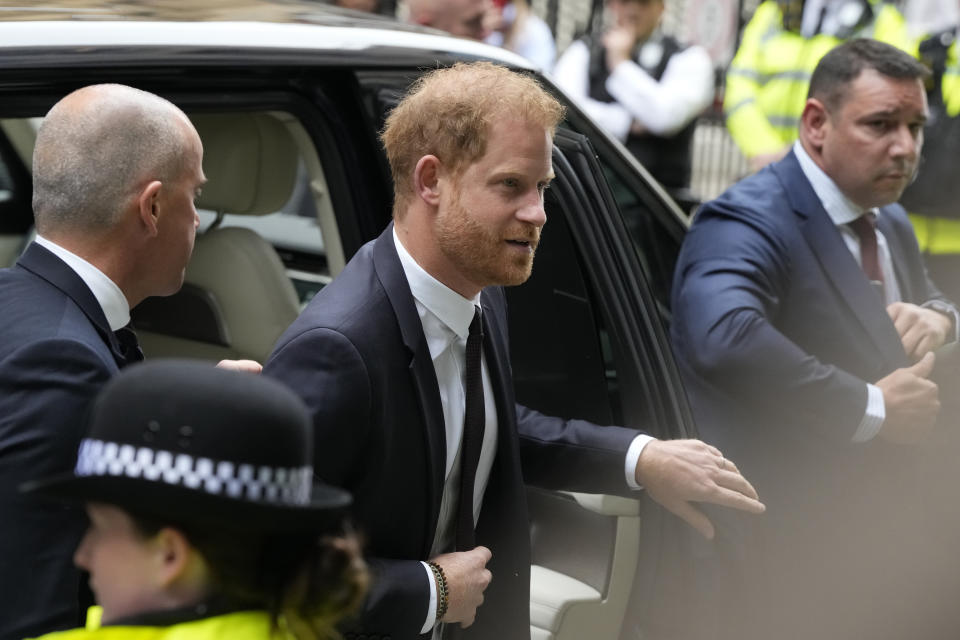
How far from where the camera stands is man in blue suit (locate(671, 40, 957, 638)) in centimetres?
306

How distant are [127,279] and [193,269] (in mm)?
1312

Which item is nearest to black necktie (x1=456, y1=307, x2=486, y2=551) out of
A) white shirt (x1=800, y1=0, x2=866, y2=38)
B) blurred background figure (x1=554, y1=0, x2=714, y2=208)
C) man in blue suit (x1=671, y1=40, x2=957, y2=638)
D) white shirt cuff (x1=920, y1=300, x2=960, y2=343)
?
man in blue suit (x1=671, y1=40, x2=957, y2=638)

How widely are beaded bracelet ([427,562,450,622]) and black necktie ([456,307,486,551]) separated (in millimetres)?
122

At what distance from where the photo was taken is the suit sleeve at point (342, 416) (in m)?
1.93

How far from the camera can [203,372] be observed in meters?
1.28

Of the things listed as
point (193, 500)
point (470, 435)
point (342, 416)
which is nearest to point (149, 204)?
point (342, 416)

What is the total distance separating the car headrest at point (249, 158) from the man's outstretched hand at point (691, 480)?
3.65ft

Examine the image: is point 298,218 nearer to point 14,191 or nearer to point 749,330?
point 14,191

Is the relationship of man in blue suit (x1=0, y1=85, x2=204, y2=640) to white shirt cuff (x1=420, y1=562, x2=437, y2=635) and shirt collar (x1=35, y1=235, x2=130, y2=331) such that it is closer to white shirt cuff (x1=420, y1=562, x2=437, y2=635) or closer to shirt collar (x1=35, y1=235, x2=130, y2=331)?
shirt collar (x1=35, y1=235, x2=130, y2=331)

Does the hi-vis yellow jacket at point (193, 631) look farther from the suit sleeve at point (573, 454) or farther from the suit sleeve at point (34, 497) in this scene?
the suit sleeve at point (573, 454)

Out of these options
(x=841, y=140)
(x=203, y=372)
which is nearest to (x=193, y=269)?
(x=841, y=140)

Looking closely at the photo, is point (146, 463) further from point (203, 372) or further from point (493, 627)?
point (493, 627)

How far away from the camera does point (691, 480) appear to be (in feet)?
7.75

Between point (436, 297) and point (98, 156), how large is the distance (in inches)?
21.7
